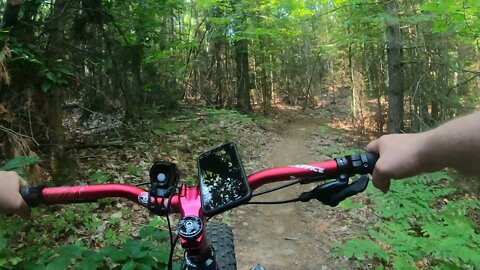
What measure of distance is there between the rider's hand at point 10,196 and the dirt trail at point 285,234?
4401 mm

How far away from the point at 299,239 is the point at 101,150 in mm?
4158

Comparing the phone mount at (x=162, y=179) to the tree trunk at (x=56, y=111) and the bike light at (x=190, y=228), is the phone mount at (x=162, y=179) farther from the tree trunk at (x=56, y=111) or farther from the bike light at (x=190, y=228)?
the tree trunk at (x=56, y=111)

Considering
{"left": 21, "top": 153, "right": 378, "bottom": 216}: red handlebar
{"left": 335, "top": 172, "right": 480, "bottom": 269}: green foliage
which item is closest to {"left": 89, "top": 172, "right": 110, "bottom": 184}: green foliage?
{"left": 335, "top": 172, "right": 480, "bottom": 269}: green foliage

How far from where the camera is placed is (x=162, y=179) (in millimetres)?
1483

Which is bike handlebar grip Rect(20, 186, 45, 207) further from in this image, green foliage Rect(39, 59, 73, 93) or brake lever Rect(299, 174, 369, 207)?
green foliage Rect(39, 59, 73, 93)

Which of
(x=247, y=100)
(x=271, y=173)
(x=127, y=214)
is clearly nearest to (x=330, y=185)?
(x=271, y=173)

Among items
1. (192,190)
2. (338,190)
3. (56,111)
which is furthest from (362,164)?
(56,111)

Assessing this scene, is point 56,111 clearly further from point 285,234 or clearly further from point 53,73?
point 285,234

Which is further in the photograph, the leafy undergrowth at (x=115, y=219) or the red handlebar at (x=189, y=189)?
the leafy undergrowth at (x=115, y=219)

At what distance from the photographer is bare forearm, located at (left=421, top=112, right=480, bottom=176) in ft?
3.45

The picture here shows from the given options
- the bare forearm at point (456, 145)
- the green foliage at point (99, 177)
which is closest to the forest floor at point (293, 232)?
the green foliage at point (99, 177)

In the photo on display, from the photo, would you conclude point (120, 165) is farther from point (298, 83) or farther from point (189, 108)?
point (298, 83)

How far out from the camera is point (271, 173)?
60.2 inches

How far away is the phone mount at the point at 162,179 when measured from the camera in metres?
1.47
